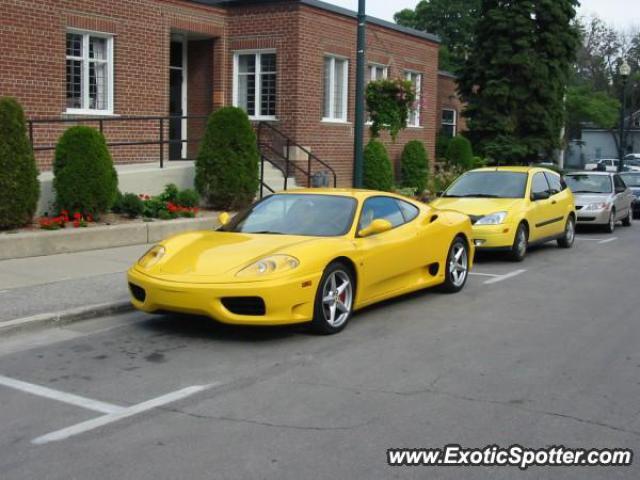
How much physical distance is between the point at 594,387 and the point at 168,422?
316 cm

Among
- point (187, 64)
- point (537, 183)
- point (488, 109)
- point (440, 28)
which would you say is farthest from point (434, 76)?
point (440, 28)

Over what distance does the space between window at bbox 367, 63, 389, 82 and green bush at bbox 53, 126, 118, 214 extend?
11827mm

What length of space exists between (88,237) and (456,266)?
219 inches

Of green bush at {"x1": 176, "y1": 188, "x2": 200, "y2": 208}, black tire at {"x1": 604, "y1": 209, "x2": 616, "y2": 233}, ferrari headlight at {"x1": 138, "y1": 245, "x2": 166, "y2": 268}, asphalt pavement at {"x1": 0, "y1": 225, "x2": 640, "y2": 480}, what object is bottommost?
asphalt pavement at {"x1": 0, "y1": 225, "x2": 640, "y2": 480}

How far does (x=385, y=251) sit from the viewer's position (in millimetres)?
8938

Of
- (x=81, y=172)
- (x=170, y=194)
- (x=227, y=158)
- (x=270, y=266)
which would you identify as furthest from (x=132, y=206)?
(x=270, y=266)

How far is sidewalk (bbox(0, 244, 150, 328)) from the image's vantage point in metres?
8.84

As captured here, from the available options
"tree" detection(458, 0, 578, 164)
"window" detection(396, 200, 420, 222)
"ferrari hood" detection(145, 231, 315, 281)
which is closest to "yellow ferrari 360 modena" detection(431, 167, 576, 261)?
"window" detection(396, 200, 420, 222)

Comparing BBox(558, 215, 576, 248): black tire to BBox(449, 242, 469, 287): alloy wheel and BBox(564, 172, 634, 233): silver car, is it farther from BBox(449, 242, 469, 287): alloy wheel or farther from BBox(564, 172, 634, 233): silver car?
BBox(449, 242, 469, 287): alloy wheel

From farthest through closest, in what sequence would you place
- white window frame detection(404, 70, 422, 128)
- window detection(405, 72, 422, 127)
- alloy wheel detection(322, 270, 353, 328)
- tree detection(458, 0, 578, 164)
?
tree detection(458, 0, 578, 164)
window detection(405, 72, 422, 127)
white window frame detection(404, 70, 422, 128)
alloy wheel detection(322, 270, 353, 328)

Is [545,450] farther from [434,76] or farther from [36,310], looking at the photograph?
[434,76]

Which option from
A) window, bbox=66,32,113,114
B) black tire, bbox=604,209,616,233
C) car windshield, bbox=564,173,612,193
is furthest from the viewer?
car windshield, bbox=564,173,612,193

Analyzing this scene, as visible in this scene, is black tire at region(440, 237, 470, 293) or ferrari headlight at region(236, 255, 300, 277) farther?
black tire at region(440, 237, 470, 293)

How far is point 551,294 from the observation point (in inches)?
420
